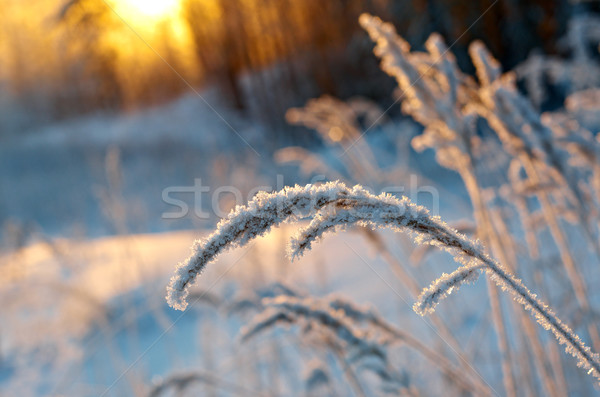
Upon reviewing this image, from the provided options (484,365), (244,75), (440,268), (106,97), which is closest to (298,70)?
(244,75)

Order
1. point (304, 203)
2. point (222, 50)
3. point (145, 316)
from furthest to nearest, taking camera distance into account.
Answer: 1. point (222, 50)
2. point (145, 316)
3. point (304, 203)

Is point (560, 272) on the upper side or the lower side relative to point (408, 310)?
lower

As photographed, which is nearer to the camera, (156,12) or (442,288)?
(442,288)

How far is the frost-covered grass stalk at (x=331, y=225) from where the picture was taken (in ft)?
1.43

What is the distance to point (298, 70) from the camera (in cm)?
1223

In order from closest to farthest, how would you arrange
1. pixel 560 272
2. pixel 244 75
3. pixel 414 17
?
pixel 560 272 < pixel 414 17 < pixel 244 75

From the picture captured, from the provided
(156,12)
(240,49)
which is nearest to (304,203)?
(156,12)

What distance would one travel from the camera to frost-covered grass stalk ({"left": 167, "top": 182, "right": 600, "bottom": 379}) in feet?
1.43

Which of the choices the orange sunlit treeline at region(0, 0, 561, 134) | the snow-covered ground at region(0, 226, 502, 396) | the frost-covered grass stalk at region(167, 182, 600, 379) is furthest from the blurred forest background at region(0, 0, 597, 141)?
the frost-covered grass stalk at region(167, 182, 600, 379)

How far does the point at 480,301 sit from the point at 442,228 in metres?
2.96

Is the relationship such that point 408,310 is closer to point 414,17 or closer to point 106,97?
point 414,17

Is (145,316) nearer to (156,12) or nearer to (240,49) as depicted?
(156,12)

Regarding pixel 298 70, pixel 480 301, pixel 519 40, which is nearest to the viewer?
pixel 480 301

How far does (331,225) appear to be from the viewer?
0.45 metres
